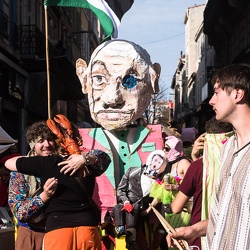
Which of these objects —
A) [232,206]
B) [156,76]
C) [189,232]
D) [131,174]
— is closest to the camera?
[232,206]

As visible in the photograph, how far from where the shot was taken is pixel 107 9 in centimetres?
652

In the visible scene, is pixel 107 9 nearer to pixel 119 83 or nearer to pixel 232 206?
pixel 119 83

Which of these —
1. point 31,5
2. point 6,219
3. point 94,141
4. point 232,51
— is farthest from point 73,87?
point 94,141

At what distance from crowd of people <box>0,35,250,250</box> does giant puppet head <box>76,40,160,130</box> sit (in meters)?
0.01

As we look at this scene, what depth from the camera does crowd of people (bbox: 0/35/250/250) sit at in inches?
113

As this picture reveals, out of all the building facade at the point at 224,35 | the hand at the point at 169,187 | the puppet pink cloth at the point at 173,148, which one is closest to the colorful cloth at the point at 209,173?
the hand at the point at 169,187

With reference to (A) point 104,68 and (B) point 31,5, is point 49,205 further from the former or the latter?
(B) point 31,5

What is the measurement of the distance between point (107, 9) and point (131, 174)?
6.59ft

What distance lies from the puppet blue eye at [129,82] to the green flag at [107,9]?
2.73 feet

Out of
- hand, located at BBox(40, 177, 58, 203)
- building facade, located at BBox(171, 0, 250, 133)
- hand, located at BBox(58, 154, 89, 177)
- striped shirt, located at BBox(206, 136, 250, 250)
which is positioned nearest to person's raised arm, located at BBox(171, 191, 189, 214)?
hand, located at BBox(58, 154, 89, 177)

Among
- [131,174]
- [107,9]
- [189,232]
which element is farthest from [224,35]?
[189,232]

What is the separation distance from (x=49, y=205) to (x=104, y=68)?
2127mm

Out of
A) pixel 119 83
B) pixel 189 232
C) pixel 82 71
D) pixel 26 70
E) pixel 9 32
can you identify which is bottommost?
pixel 189 232

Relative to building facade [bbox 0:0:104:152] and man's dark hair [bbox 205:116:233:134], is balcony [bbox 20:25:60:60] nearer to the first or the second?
building facade [bbox 0:0:104:152]
